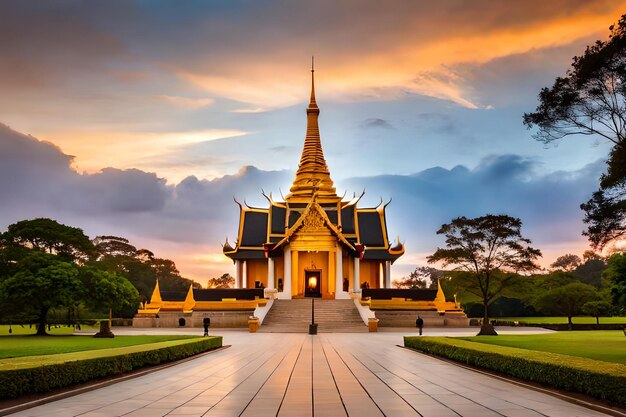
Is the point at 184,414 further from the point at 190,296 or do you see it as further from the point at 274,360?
the point at 190,296

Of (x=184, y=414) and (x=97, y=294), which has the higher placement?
(x=97, y=294)

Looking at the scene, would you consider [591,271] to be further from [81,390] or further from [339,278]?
[81,390]

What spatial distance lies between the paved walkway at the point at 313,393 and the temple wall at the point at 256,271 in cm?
3331

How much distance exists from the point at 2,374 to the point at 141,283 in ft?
194

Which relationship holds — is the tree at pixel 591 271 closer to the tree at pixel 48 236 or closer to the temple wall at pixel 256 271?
the temple wall at pixel 256 271

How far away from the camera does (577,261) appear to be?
97.8 meters

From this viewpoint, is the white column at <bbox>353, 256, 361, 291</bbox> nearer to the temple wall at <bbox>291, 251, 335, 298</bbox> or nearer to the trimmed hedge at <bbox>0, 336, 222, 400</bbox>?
the temple wall at <bbox>291, 251, 335, 298</bbox>

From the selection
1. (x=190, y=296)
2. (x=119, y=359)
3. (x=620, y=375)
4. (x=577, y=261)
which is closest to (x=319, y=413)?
(x=620, y=375)

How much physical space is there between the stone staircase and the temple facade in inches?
82.4

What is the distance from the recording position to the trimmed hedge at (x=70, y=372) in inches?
393

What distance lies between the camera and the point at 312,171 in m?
58.0

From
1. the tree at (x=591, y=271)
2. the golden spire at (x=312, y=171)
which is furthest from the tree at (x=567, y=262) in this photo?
the golden spire at (x=312, y=171)

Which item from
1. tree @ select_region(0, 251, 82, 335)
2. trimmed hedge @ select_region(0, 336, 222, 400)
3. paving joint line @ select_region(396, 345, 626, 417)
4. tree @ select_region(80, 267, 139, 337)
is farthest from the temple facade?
paving joint line @ select_region(396, 345, 626, 417)

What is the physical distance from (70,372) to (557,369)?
29.7 ft
